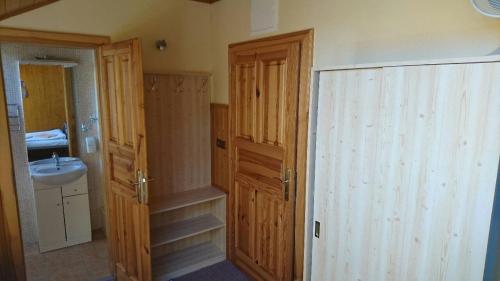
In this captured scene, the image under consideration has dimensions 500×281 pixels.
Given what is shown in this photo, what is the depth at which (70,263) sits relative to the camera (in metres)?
3.24

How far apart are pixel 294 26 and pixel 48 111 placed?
2.93 m

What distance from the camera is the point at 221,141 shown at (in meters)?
3.22

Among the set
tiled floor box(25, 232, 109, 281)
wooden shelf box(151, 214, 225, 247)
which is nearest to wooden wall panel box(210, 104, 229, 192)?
wooden shelf box(151, 214, 225, 247)

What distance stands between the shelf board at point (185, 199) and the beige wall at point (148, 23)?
122 centimetres

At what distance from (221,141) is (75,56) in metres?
1.93

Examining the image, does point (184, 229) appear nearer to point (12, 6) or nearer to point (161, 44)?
point (161, 44)

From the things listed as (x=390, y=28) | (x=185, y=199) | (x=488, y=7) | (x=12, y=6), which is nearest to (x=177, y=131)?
(x=185, y=199)

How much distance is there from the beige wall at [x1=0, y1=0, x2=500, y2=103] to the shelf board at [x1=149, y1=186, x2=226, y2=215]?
37.2 inches

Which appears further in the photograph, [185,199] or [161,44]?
[185,199]

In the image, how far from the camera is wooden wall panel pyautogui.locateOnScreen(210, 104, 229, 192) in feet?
10.3

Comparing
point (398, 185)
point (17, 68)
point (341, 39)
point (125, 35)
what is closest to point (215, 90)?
point (125, 35)

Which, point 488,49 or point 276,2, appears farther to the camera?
point 276,2

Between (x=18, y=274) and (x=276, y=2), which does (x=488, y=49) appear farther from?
(x=18, y=274)

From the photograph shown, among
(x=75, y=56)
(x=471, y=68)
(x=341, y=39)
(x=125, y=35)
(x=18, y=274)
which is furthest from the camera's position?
(x=75, y=56)
